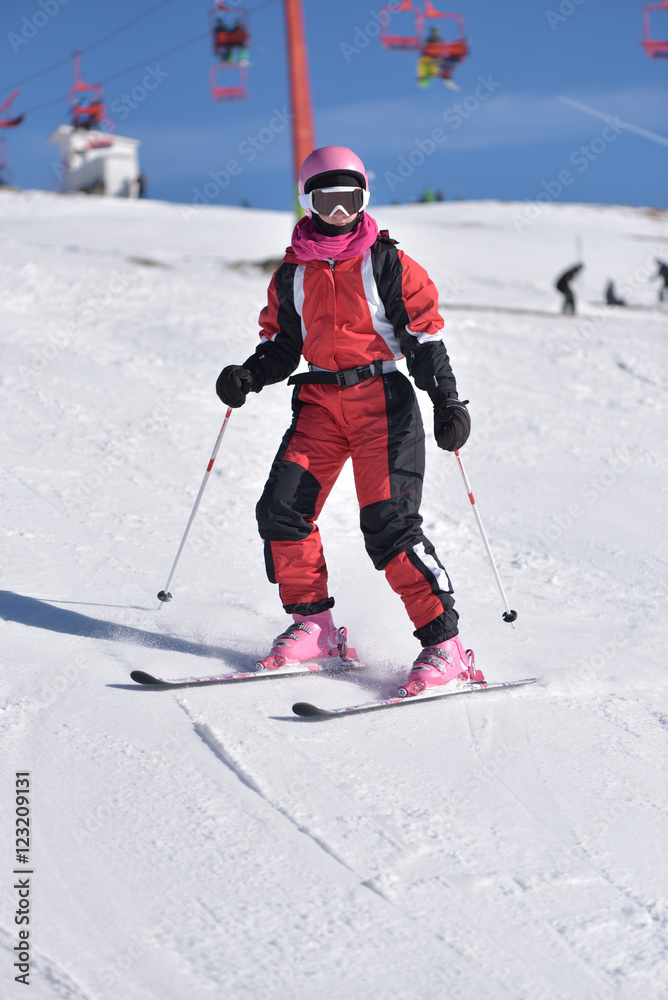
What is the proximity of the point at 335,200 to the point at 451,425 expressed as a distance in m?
0.79

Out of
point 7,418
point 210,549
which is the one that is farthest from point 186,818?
point 7,418

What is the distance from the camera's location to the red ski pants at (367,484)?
9.22 ft

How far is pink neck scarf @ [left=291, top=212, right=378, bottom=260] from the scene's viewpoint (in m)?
2.73

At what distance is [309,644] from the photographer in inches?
116

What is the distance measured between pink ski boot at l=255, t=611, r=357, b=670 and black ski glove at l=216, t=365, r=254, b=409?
2.52ft

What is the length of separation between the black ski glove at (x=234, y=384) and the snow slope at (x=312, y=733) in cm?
85

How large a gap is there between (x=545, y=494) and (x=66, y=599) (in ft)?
9.94

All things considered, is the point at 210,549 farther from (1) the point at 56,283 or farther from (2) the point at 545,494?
(1) the point at 56,283

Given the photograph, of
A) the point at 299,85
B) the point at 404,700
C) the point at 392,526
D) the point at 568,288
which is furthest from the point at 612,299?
the point at 404,700

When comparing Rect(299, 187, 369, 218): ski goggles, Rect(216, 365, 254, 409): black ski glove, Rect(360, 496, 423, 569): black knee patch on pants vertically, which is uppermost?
Rect(299, 187, 369, 218): ski goggles

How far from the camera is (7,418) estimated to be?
5613mm

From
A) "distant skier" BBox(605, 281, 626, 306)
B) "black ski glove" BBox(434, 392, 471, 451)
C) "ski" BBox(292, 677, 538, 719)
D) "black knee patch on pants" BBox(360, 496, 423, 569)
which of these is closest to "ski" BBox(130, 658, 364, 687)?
"ski" BBox(292, 677, 538, 719)

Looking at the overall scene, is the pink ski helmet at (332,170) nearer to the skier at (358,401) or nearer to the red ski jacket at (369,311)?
the skier at (358,401)

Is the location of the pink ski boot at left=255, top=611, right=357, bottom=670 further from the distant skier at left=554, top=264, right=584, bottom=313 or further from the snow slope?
the distant skier at left=554, top=264, right=584, bottom=313
